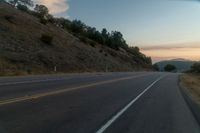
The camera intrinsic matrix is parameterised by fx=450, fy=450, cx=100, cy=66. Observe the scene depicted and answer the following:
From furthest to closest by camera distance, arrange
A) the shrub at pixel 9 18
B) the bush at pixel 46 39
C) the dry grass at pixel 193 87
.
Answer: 1. the shrub at pixel 9 18
2. the bush at pixel 46 39
3. the dry grass at pixel 193 87

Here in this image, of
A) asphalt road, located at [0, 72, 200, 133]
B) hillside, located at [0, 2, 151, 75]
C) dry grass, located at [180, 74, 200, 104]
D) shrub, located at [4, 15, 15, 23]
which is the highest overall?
shrub, located at [4, 15, 15, 23]

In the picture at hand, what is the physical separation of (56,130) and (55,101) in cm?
631

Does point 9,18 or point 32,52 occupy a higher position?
point 9,18

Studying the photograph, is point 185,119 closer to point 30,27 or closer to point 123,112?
point 123,112

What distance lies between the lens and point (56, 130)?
10164 mm

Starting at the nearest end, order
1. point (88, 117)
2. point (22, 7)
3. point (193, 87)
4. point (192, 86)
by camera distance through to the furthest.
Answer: point (88, 117)
point (193, 87)
point (192, 86)
point (22, 7)

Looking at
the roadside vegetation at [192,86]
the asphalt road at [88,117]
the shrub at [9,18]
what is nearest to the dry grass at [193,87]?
the roadside vegetation at [192,86]

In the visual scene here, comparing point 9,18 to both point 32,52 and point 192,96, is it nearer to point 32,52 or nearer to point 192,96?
point 32,52

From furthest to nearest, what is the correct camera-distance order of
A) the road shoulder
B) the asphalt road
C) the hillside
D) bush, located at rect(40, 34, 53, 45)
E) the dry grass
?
bush, located at rect(40, 34, 53, 45) → the hillside → the dry grass → the road shoulder → the asphalt road

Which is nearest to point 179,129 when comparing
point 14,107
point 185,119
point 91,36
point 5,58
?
point 185,119

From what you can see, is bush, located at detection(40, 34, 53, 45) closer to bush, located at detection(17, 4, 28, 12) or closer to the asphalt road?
bush, located at detection(17, 4, 28, 12)

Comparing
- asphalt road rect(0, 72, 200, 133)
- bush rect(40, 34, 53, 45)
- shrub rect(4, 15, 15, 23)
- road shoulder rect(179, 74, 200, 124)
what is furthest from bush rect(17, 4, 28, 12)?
asphalt road rect(0, 72, 200, 133)

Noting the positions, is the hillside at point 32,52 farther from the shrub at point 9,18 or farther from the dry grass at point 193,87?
the dry grass at point 193,87

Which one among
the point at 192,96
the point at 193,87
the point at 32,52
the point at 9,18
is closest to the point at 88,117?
the point at 192,96
